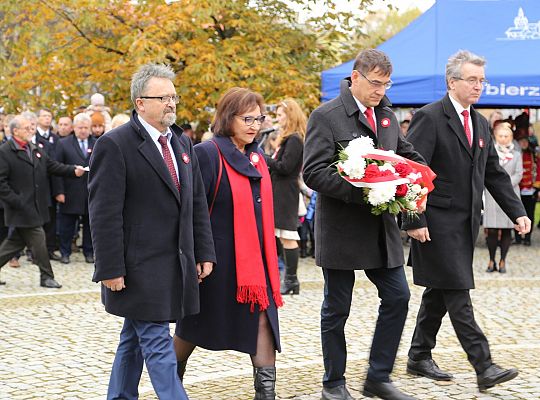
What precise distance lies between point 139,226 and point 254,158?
3.52 ft

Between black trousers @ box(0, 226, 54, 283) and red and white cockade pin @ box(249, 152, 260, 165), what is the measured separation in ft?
18.4

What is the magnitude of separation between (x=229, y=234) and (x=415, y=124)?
151 cm

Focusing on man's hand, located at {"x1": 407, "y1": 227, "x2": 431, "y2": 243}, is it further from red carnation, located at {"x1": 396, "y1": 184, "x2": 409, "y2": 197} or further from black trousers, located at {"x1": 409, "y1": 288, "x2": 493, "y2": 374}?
red carnation, located at {"x1": 396, "y1": 184, "x2": 409, "y2": 197}

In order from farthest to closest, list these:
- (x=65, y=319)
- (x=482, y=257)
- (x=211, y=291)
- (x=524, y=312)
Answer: (x=482, y=257) < (x=524, y=312) < (x=65, y=319) < (x=211, y=291)

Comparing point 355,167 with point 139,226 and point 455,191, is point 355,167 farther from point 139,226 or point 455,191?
point 139,226

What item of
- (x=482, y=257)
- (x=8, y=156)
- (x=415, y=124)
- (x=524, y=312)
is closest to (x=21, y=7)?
(x=8, y=156)

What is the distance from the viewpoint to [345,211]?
567 cm

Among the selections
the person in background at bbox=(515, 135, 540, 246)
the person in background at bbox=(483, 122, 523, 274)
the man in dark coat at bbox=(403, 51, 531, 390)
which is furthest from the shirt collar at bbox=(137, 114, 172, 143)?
the person in background at bbox=(515, 135, 540, 246)

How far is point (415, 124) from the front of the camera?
20.5ft

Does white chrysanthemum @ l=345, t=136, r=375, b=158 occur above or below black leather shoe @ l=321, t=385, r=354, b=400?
above

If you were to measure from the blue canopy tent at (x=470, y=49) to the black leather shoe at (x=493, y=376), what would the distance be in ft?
27.2

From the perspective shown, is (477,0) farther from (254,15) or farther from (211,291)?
(211,291)

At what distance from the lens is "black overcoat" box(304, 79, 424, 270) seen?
5.59 meters


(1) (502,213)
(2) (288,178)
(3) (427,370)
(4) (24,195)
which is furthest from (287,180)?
(3) (427,370)
